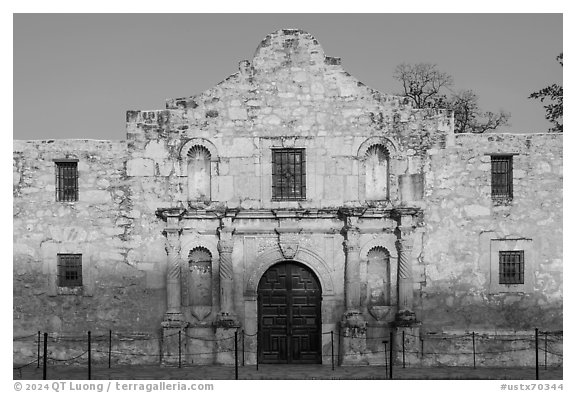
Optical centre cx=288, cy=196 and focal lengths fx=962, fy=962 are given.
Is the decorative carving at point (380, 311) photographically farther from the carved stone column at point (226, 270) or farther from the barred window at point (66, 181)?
the barred window at point (66, 181)

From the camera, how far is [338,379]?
68.2ft

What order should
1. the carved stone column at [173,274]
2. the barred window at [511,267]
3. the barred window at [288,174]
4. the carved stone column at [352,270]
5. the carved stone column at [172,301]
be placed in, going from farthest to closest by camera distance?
the barred window at [288,174] < the barred window at [511,267] < the carved stone column at [173,274] < the carved stone column at [352,270] < the carved stone column at [172,301]

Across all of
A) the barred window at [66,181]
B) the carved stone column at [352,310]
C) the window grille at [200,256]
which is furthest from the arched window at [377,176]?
the barred window at [66,181]

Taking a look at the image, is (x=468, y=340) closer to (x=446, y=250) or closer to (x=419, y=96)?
(x=446, y=250)

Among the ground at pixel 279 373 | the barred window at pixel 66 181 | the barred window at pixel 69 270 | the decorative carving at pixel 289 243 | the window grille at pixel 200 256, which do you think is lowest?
the ground at pixel 279 373

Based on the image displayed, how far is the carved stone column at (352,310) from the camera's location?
22.6 m

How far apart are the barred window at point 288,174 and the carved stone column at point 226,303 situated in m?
1.48

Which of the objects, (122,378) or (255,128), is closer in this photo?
(122,378)

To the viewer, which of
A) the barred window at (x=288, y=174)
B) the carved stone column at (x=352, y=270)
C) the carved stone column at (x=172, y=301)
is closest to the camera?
the carved stone column at (x=172, y=301)

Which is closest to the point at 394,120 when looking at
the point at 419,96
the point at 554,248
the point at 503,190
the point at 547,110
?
the point at 503,190

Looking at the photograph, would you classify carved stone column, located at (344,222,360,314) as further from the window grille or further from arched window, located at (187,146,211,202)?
arched window, located at (187,146,211,202)

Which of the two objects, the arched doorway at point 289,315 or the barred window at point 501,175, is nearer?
the arched doorway at point 289,315
